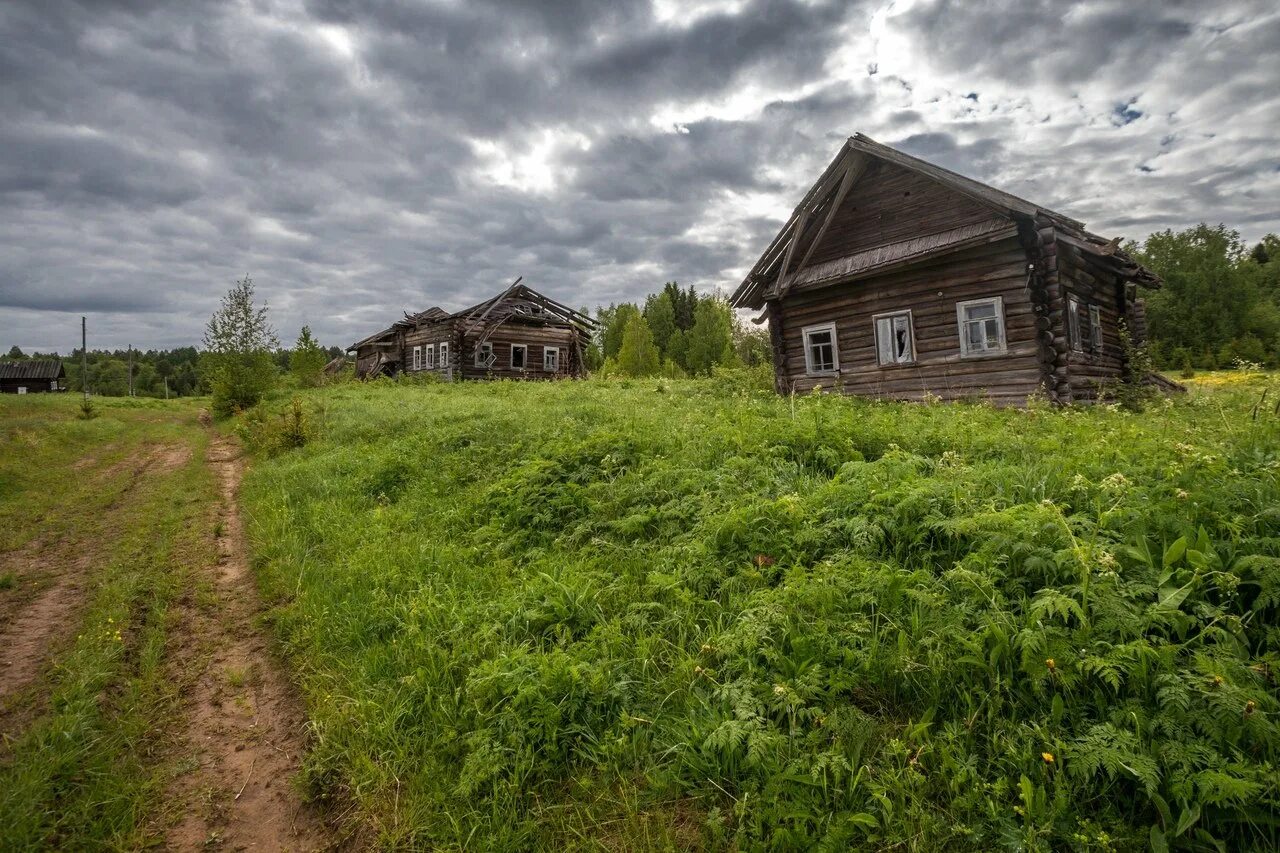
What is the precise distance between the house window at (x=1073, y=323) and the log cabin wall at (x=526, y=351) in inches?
1080

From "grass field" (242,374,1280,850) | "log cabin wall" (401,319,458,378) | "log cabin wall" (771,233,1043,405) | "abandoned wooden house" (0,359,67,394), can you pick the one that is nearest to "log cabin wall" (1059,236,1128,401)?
"log cabin wall" (771,233,1043,405)

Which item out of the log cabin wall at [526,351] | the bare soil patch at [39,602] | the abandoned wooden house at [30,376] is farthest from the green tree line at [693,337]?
the abandoned wooden house at [30,376]

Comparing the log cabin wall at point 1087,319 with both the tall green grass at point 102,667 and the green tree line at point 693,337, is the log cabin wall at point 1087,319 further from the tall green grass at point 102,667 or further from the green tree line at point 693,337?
the green tree line at point 693,337

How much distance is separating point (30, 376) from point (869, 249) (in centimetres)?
9063

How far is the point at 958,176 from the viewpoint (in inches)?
532

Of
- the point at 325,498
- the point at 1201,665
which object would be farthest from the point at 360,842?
the point at 325,498

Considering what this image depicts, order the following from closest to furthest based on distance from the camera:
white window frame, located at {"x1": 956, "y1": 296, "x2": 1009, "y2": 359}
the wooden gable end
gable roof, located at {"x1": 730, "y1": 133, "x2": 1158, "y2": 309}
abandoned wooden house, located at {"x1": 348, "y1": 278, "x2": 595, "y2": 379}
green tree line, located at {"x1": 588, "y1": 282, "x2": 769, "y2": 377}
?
gable roof, located at {"x1": 730, "y1": 133, "x2": 1158, "y2": 309}, white window frame, located at {"x1": 956, "y1": 296, "x2": 1009, "y2": 359}, the wooden gable end, abandoned wooden house, located at {"x1": 348, "y1": 278, "x2": 595, "y2": 379}, green tree line, located at {"x1": 588, "y1": 282, "x2": 769, "y2": 377}

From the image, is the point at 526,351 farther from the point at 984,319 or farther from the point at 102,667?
the point at 102,667

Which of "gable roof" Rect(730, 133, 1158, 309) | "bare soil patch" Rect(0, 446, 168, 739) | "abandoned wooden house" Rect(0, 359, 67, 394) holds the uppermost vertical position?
"abandoned wooden house" Rect(0, 359, 67, 394)

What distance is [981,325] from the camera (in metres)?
13.9

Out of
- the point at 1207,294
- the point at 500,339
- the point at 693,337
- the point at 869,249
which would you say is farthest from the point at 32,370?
the point at 1207,294

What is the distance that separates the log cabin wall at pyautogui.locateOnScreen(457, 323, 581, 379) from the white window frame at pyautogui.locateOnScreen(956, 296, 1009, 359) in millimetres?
25544

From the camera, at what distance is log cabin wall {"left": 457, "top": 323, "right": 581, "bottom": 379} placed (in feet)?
110

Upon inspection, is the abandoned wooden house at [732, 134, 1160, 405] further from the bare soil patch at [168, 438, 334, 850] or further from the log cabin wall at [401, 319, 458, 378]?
the log cabin wall at [401, 319, 458, 378]
